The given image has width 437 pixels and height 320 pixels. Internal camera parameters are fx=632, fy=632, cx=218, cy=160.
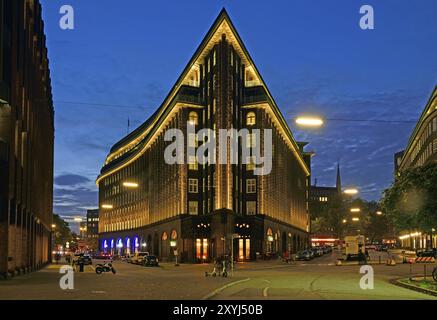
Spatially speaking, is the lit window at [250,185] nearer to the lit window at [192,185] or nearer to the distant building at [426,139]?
the lit window at [192,185]

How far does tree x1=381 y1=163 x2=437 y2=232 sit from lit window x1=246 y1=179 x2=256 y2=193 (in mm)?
52464

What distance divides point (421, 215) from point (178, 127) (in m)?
61.1

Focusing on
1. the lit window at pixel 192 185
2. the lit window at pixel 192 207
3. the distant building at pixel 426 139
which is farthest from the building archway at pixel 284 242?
the lit window at pixel 192 185

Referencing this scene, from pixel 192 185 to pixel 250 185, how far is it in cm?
834

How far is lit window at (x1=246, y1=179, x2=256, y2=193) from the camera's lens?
90.9 metres

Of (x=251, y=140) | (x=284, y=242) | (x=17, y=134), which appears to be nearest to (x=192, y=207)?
(x=251, y=140)

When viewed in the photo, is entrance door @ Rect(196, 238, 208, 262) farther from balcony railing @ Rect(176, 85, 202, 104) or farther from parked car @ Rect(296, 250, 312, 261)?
balcony railing @ Rect(176, 85, 202, 104)

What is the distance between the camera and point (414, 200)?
3531 centimetres

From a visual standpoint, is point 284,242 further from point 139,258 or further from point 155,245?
point 139,258

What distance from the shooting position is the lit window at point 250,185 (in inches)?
3578

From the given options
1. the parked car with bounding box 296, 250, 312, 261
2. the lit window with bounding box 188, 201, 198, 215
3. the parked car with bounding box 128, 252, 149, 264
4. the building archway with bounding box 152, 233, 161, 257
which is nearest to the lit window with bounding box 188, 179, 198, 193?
the lit window with bounding box 188, 201, 198, 215

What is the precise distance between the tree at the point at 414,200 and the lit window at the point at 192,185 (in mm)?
53475

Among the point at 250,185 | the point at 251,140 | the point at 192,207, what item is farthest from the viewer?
the point at 251,140
